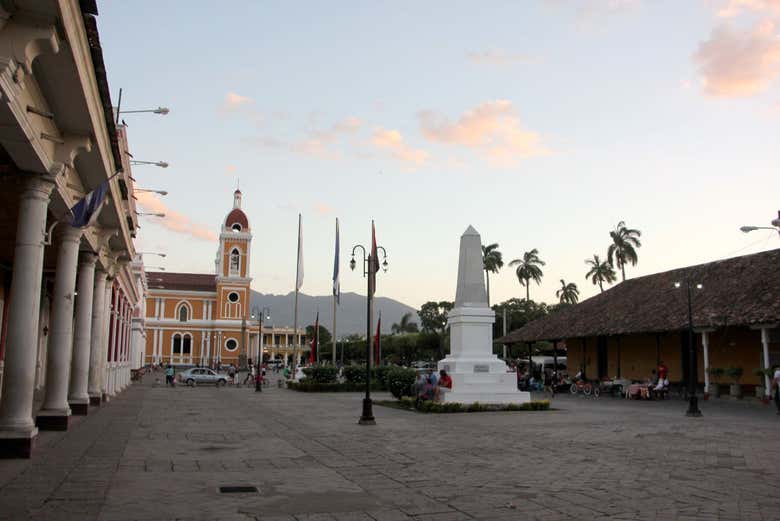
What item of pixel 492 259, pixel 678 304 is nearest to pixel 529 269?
pixel 492 259

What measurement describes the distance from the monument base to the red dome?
246 feet

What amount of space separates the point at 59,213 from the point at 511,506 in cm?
1055

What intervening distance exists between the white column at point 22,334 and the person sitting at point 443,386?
14416 mm

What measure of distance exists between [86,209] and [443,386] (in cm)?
1488

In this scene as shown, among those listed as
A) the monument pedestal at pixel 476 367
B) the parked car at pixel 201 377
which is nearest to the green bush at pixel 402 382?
the monument pedestal at pixel 476 367

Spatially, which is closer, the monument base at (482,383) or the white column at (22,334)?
the white column at (22,334)

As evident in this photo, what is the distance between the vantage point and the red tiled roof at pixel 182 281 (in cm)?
9869

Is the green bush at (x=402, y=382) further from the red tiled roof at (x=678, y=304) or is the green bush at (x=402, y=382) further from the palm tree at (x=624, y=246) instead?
the palm tree at (x=624, y=246)

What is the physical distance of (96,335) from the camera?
21.2m

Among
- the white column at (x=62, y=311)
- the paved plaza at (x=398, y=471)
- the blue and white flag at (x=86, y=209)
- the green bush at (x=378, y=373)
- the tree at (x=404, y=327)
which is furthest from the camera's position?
the tree at (x=404, y=327)

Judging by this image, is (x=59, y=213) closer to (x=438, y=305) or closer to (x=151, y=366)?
(x=151, y=366)

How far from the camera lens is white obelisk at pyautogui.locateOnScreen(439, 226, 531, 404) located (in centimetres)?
2330

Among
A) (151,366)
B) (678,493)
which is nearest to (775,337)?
(678,493)

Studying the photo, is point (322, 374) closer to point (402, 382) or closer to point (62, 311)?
point (402, 382)
